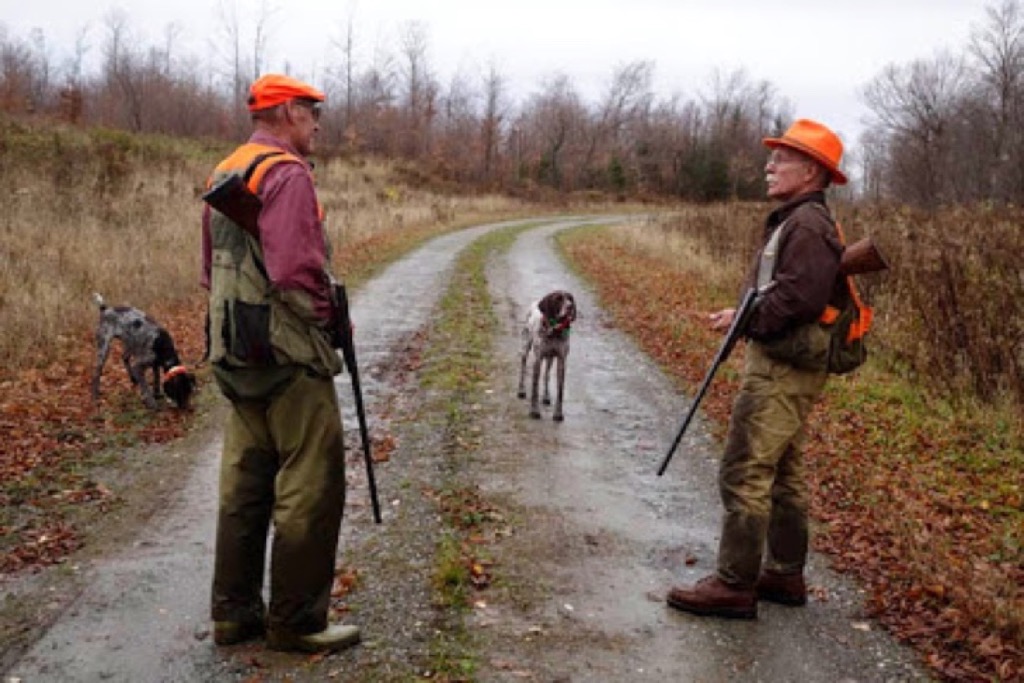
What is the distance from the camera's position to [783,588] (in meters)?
4.66

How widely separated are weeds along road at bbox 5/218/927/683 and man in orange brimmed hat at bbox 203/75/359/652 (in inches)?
11.7

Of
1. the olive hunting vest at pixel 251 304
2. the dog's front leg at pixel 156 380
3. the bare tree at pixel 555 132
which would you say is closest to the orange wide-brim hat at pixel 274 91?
the olive hunting vest at pixel 251 304

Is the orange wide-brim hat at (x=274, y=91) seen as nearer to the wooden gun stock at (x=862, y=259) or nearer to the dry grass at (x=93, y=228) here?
the wooden gun stock at (x=862, y=259)

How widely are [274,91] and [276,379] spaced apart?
121 cm

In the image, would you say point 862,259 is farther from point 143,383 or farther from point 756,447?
point 143,383

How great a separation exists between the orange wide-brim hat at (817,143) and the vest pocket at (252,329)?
2562mm

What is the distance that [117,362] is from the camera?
9773 mm

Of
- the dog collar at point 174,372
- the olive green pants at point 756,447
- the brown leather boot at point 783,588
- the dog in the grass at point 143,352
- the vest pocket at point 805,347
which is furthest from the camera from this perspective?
the dog in the grass at point 143,352

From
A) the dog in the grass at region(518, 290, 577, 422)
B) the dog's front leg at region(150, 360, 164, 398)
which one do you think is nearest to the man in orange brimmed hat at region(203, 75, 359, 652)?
the dog in the grass at region(518, 290, 577, 422)

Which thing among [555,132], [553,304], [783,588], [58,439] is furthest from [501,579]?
[555,132]

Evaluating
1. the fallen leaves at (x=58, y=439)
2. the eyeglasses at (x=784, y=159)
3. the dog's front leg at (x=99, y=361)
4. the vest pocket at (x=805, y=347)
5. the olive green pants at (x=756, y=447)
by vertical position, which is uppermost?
the eyeglasses at (x=784, y=159)

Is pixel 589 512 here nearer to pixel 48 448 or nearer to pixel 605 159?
pixel 48 448

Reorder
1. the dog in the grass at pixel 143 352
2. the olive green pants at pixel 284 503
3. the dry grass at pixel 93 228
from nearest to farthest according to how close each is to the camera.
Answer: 1. the olive green pants at pixel 284 503
2. the dog in the grass at pixel 143 352
3. the dry grass at pixel 93 228

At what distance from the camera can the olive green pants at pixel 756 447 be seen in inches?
173
